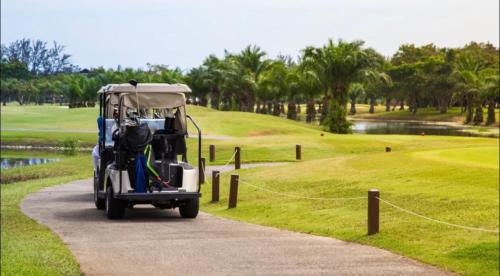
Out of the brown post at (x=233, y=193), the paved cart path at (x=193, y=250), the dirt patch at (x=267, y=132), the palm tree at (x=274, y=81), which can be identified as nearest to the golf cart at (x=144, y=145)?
the paved cart path at (x=193, y=250)

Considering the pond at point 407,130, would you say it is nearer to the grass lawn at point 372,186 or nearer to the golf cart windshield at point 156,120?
the grass lawn at point 372,186

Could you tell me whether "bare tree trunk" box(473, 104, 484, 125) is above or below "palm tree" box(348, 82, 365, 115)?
below

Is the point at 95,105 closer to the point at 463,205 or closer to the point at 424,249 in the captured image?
the point at 424,249

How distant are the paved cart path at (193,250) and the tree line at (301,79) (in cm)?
329

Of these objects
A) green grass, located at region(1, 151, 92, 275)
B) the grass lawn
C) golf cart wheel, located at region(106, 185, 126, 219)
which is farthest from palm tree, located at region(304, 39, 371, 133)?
golf cart wheel, located at region(106, 185, 126, 219)

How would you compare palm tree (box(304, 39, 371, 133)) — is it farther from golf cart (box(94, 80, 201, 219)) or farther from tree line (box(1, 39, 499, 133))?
golf cart (box(94, 80, 201, 219))

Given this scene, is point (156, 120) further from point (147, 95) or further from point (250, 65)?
point (250, 65)

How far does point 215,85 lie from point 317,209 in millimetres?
45072

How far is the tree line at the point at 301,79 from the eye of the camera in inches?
260

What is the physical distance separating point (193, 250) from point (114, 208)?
852 cm

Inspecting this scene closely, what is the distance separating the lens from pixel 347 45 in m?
80.6

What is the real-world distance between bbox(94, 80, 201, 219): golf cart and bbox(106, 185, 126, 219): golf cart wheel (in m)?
0.23

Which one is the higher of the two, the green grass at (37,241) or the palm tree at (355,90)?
the palm tree at (355,90)

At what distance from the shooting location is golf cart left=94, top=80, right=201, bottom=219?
487 centimetres
